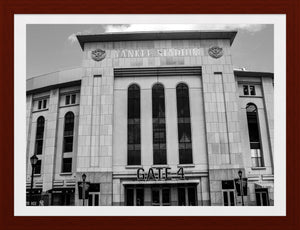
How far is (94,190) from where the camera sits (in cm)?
2053

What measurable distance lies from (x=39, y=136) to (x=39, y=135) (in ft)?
0.29

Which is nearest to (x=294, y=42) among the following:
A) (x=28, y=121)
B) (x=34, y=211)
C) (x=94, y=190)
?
(x=34, y=211)

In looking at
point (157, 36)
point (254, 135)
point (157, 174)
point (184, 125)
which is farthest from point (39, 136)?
point (254, 135)

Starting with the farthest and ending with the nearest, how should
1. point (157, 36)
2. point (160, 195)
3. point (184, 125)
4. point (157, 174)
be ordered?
point (157, 36) → point (184, 125) → point (160, 195) → point (157, 174)

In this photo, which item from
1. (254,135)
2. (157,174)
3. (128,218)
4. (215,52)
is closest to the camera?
(128,218)

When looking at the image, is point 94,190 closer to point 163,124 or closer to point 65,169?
point 65,169

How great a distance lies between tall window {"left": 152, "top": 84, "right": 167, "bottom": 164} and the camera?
21.1 m

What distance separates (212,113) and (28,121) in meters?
15.5

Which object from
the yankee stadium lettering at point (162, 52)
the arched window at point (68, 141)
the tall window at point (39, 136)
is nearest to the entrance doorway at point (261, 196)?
the yankee stadium lettering at point (162, 52)

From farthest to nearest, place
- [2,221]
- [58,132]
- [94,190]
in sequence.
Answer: [58,132] → [94,190] → [2,221]

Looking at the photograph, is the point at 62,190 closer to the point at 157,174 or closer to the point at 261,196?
the point at 157,174

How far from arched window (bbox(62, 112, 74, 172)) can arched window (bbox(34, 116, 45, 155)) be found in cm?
219

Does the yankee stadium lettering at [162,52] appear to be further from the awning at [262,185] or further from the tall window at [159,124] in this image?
the awning at [262,185]

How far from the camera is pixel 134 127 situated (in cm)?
2172
